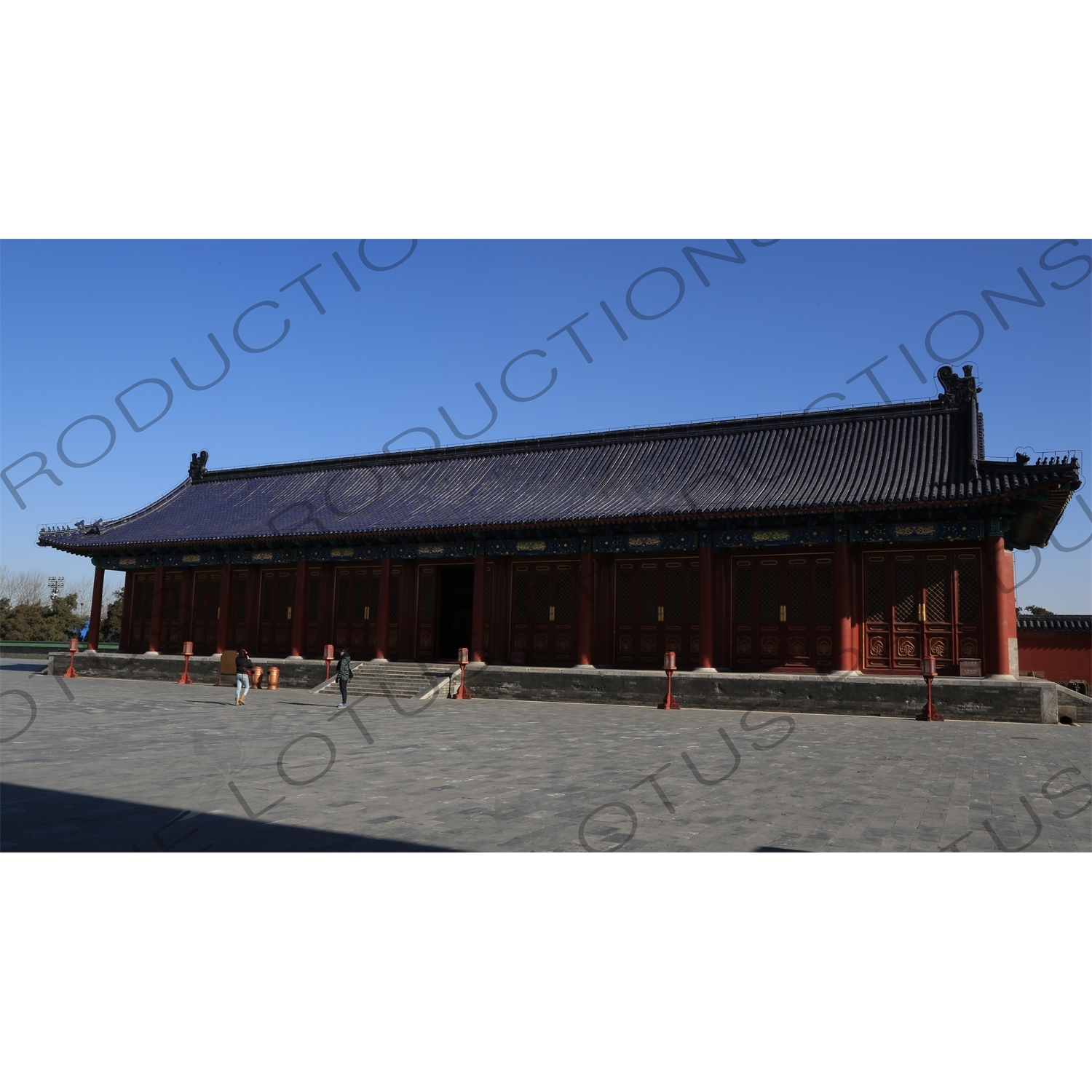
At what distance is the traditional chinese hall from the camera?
18094 mm

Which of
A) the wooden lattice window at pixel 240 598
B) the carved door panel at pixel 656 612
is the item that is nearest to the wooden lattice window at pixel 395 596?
the wooden lattice window at pixel 240 598

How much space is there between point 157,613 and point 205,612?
5.51 ft

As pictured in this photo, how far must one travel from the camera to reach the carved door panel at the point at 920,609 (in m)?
17.9

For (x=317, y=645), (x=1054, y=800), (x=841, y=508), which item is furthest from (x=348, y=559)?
(x=1054, y=800)

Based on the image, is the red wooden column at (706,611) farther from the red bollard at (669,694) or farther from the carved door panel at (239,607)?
the carved door panel at (239,607)

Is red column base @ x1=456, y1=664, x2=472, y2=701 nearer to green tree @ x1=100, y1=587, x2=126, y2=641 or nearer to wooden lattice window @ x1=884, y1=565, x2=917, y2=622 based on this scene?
wooden lattice window @ x1=884, y1=565, x2=917, y2=622

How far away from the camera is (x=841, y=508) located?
57.7ft

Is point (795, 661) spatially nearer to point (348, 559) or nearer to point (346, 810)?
point (348, 559)

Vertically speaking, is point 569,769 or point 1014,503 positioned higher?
point 1014,503

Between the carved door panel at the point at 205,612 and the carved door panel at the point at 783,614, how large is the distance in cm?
1687

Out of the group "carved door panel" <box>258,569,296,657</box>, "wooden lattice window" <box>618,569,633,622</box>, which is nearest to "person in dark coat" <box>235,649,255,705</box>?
"carved door panel" <box>258,569,296,657</box>

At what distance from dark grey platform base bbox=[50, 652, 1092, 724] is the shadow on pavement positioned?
13262 mm

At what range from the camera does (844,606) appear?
18.4 metres

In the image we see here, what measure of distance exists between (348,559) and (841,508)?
14044 mm
